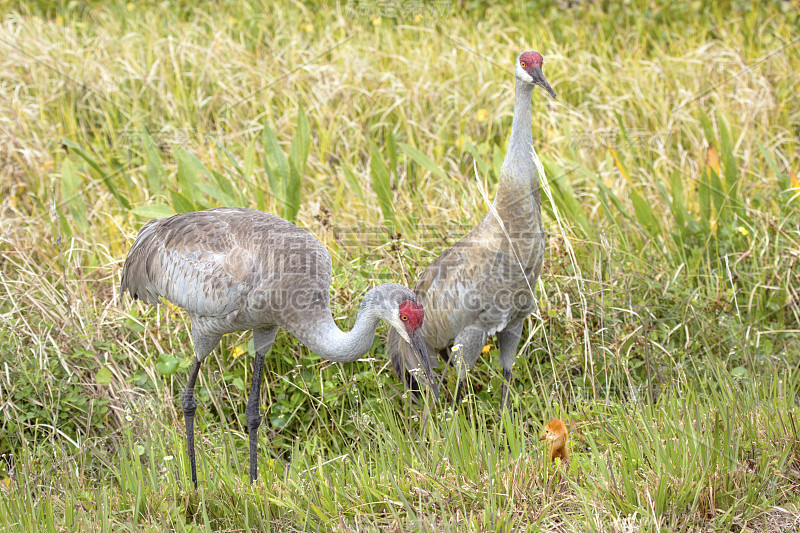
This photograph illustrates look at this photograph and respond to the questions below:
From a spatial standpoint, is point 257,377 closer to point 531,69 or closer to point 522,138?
point 522,138

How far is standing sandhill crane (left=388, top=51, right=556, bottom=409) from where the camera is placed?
308cm

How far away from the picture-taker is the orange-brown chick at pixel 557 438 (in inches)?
102

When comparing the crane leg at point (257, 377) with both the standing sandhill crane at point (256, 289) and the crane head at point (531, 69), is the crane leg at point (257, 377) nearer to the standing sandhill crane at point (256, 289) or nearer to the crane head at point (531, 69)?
the standing sandhill crane at point (256, 289)

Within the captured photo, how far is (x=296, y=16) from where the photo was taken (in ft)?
21.3

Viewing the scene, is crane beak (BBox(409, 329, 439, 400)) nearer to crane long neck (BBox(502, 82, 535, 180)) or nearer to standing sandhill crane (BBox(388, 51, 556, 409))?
standing sandhill crane (BBox(388, 51, 556, 409))

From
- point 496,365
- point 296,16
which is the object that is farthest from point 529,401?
→ point 296,16

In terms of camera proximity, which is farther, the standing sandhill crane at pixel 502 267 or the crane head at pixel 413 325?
the standing sandhill crane at pixel 502 267

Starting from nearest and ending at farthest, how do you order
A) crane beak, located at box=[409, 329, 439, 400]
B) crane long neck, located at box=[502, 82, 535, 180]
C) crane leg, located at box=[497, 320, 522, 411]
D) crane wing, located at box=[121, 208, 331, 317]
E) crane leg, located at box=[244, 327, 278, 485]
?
crane beak, located at box=[409, 329, 439, 400]
crane wing, located at box=[121, 208, 331, 317]
crane long neck, located at box=[502, 82, 535, 180]
crane leg, located at box=[244, 327, 278, 485]
crane leg, located at box=[497, 320, 522, 411]

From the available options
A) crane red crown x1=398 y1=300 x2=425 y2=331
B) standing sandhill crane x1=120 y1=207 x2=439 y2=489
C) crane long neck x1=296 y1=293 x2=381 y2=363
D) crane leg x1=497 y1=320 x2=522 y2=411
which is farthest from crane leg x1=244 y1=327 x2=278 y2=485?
crane leg x1=497 y1=320 x2=522 y2=411

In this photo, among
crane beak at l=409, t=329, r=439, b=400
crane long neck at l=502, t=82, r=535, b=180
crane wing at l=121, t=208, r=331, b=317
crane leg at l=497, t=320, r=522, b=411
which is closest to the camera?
crane beak at l=409, t=329, r=439, b=400

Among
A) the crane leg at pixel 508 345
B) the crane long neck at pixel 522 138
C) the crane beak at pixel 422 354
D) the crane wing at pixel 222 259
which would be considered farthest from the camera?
the crane leg at pixel 508 345

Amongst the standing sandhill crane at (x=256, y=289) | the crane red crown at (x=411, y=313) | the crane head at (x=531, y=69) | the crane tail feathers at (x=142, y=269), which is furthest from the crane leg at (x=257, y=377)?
the crane head at (x=531, y=69)

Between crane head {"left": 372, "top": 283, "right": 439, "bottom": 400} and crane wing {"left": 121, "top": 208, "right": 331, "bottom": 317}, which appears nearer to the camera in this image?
crane head {"left": 372, "top": 283, "right": 439, "bottom": 400}

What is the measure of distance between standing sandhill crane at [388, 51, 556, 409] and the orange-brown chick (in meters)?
0.51
